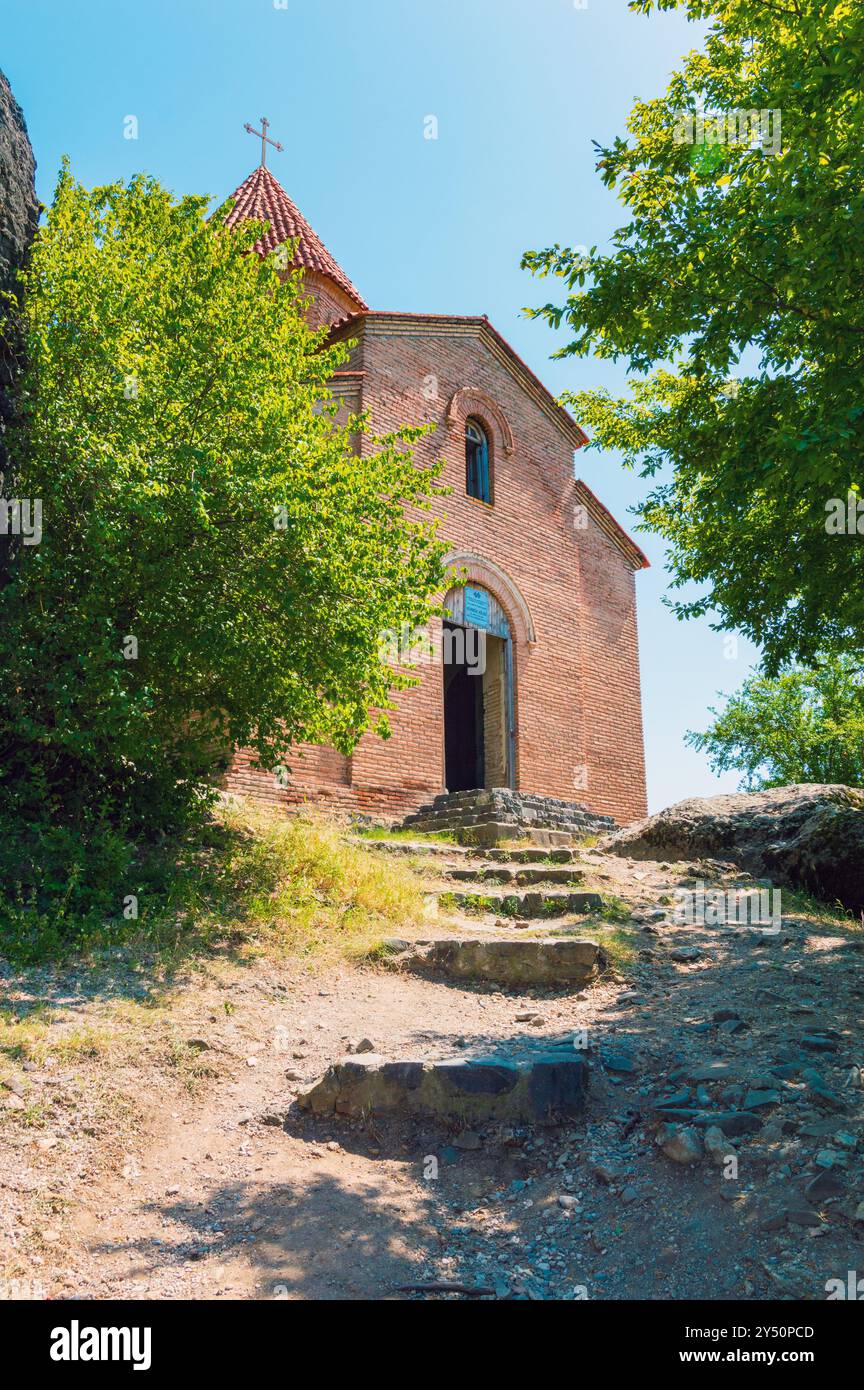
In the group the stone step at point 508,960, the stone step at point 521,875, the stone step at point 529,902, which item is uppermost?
the stone step at point 521,875

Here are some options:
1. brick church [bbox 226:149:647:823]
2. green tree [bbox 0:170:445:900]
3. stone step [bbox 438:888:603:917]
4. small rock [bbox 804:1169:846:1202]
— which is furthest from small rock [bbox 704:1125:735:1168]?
brick church [bbox 226:149:647:823]

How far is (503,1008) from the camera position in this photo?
614 cm

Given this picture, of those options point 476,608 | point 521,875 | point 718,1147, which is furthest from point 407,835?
point 718,1147

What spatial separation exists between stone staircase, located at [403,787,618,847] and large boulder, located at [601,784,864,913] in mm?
701

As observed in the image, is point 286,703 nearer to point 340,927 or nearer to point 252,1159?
point 340,927

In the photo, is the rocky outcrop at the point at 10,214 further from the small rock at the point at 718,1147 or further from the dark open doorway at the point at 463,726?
the dark open doorway at the point at 463,726

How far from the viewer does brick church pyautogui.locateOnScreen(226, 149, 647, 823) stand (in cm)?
1317

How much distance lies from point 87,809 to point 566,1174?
4.97 m

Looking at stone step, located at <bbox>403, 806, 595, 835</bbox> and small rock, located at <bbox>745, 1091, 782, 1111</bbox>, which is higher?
stone step, located at <bbox>403, 806, 595, 835</bbox>

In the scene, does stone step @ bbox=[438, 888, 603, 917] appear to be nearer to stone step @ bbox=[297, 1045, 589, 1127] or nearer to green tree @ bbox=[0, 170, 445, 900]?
green tree @ bbox=[0, 170, 445, 900]

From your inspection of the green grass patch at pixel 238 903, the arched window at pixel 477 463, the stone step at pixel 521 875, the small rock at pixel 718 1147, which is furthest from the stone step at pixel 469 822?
the small rock at pixel 718 1147

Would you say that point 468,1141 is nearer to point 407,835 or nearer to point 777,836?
point 407,835

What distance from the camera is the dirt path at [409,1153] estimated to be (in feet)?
11.3

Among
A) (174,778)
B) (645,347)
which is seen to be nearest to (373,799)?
(174,778)
